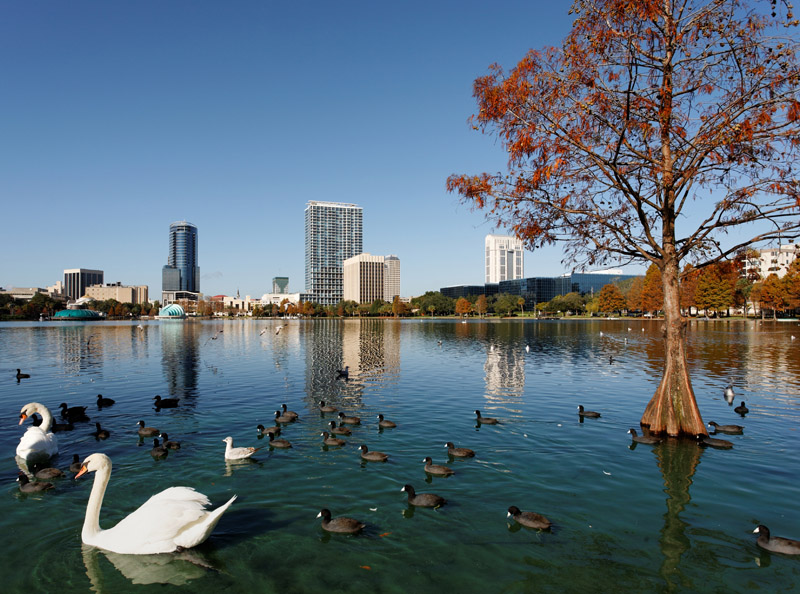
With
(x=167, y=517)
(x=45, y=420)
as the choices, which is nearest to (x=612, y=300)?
(x=45, y=420)

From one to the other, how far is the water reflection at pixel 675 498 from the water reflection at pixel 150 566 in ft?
29.1

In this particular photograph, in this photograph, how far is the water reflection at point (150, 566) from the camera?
8648 mm

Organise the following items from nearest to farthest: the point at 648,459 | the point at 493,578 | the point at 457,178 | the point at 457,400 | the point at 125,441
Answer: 1. the point at 493,578
2. the point at 648,459
3. the point at 457,178
4. the point at 125,441
5. the point at 457,400

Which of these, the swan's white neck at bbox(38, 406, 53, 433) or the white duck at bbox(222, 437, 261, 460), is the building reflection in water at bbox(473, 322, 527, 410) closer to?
the white duck at bbox(222, 437, 261, 460)

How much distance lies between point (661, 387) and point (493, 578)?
472 inches

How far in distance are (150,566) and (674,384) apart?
1684 cm

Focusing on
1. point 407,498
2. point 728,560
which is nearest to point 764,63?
point 728,560

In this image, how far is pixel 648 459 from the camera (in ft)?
49.6

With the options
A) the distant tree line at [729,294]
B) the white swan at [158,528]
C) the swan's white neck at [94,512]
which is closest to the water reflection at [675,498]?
the white swan at [158,528]

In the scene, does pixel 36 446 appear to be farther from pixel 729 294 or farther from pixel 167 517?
pixel 729 294

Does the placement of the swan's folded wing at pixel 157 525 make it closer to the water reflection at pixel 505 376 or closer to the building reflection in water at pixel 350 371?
the building reflection in water at pixel 350 371

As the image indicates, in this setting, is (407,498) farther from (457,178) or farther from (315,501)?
(457,178)

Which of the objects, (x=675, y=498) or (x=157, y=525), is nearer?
(x=157, y=525)

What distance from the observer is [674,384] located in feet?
54.5
